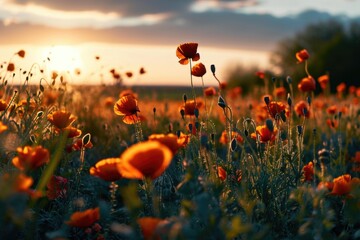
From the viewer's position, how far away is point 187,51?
3.38 metres

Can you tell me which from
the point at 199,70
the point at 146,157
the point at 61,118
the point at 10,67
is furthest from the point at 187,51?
the point at 10,67

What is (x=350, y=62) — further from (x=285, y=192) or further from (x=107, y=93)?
(x=285, y=192)

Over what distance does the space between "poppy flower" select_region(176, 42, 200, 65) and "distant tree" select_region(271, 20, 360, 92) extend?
69.4 feet

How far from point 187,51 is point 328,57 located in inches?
963

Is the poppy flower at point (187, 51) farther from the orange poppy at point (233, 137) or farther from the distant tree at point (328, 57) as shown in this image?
the distant tree at point (328, 57)

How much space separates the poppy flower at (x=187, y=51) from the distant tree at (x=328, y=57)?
2116 cm

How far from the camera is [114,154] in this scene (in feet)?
17.4

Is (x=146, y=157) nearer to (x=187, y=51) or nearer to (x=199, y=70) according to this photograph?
(x=187, y=51)

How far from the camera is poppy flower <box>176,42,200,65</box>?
3361mm

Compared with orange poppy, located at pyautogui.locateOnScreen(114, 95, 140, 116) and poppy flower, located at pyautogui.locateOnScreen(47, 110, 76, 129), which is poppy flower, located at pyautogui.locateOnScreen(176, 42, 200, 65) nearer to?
orange poppy, located at pyautogui.locateOnScreen(114, 95, 140, 116)

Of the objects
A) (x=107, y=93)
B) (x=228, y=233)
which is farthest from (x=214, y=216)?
(x=107, y=93)

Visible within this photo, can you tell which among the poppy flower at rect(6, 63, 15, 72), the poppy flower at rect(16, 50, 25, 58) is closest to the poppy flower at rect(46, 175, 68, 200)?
the poppy flower at rect(6, 63, 15, 72)

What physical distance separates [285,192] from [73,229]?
1.28 m

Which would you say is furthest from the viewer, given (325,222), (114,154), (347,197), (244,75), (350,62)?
(244,75)
